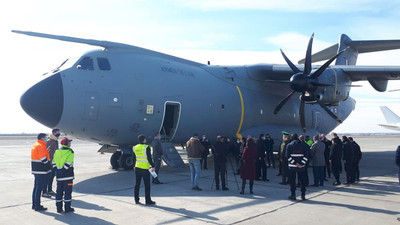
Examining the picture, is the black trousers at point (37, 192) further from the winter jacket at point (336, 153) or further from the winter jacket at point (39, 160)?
the winter jacket at point (336, 153)

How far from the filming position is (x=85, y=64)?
1181cm

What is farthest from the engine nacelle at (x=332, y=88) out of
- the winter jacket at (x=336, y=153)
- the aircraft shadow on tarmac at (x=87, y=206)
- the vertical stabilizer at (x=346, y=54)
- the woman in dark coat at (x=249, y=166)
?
the aircraft shadow on tarmac at (x=87, y=206)

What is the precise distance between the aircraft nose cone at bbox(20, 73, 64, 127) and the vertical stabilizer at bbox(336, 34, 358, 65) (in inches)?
629

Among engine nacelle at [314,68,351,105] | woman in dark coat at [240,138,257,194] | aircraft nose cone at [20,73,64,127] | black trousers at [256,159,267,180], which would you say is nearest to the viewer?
woman in dark coat at [240,138,257,194]

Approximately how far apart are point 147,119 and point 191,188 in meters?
3.65

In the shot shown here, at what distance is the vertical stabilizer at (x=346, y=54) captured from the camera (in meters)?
20.4

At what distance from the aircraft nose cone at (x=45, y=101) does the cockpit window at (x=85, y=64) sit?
3.42 ft

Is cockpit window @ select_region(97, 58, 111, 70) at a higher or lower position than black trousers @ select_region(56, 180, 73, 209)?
higher

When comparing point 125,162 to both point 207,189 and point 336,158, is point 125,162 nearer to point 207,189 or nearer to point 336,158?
point 207,189

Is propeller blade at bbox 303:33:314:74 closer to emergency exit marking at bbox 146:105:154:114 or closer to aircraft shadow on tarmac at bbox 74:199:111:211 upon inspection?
emergency exit marking at bbox 146:105:154:114

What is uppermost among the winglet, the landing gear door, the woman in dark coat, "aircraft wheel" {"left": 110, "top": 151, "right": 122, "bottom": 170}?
the winglet

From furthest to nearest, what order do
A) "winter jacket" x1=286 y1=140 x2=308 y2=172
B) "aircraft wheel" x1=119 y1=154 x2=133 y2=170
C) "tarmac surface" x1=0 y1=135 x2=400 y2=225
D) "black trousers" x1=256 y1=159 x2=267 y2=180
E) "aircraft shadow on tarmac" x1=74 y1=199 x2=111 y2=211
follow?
"aircraft wheel" x1=119 y1=154 x2=133 y2=170 → "black trousers" x1=256 y1=159 x2=267 y2=180 → "winter jacket" x1=286 y1=140 x2=308 y2=172 → "aircraft shadow on tarmac" x1=74 y1=199 x2=111 y2=211 → "tarmac surface" x1=0 y1=135 x2=400 y2=225

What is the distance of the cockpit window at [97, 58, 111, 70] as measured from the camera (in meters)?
12.1

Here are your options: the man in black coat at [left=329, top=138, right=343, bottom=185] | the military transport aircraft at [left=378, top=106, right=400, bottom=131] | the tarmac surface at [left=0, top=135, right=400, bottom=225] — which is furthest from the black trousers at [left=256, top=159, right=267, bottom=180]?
the military transport aircraft at [left=378, top=106, right=400, bottom=131]
